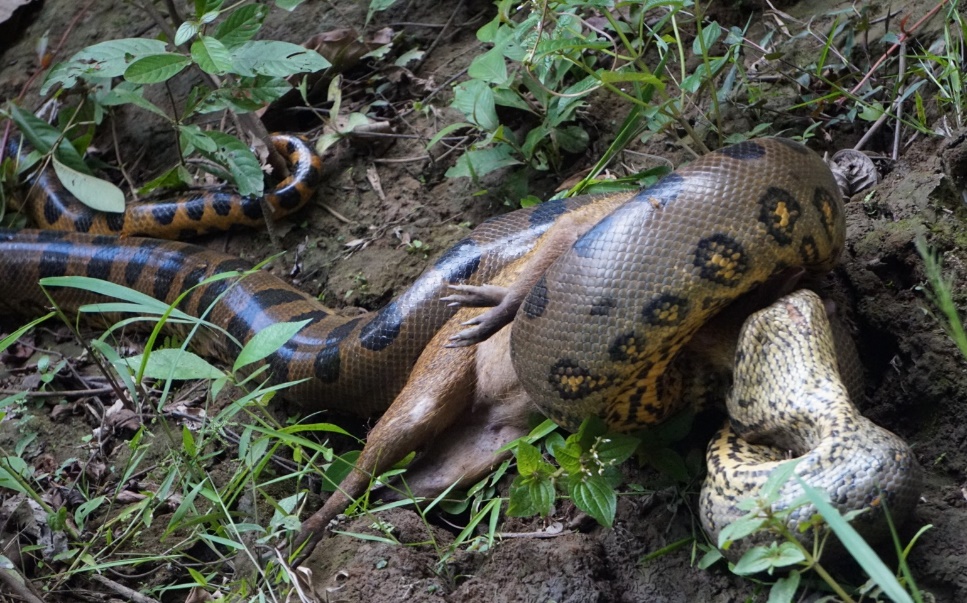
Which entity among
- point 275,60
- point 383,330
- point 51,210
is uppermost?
point 275,60

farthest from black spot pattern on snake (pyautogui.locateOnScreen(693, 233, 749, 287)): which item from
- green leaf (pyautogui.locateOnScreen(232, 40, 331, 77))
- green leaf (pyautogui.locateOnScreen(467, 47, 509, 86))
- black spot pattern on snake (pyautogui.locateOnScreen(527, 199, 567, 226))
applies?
green leaf (pyautogui.locateOnScreen(232, 40, 331, 77))

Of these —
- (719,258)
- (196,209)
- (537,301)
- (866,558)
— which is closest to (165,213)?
(196,209)

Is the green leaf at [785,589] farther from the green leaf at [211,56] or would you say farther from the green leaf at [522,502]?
the green leaf at [211,56]

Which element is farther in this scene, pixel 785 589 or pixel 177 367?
pixel 177 367

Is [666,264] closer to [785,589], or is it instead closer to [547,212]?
[785,589]

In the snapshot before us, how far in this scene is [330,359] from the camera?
14.8 feet

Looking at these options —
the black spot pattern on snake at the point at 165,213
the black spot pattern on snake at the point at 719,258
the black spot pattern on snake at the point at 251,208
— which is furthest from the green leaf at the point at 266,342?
A: the black spot pattern on snake at the point at 165,213

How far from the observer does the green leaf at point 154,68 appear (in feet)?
14.5

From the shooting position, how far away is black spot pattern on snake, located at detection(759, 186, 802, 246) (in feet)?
9.66

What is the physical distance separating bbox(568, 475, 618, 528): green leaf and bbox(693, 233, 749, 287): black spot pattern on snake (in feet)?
A: 2.72

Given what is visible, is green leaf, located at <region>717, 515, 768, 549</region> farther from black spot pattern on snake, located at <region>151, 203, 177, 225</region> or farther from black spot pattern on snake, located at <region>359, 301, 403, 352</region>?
black spot pattern on snake, located at <region>151, 203, 177, 225</region>

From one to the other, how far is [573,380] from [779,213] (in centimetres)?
91

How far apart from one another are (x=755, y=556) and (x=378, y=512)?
170cm

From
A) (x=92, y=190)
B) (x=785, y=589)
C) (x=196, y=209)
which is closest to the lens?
(x=785, y=589)
